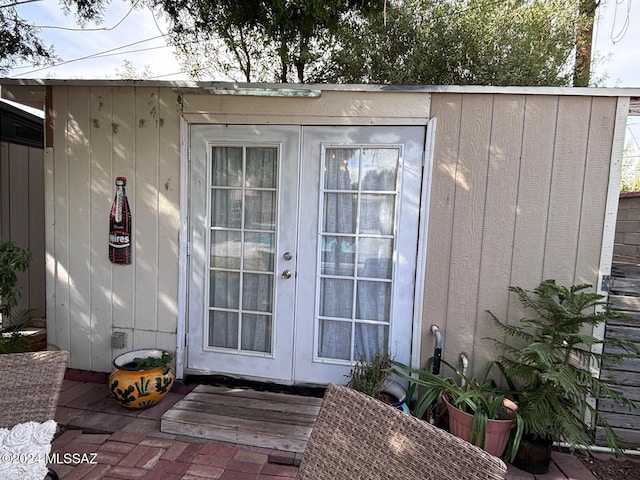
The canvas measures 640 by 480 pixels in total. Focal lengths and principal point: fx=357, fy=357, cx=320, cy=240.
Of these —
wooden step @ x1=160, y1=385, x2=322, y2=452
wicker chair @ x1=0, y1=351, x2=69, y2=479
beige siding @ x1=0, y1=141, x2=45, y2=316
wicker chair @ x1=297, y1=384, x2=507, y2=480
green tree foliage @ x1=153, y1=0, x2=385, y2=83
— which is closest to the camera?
wicker chair @ x1=297, y1=384, x2=507, y2=480

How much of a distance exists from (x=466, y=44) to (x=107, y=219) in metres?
5.70

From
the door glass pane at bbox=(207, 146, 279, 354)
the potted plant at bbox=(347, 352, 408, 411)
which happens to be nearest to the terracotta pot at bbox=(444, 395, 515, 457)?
the potted plant at bbox=(347, 352, 408, 411)

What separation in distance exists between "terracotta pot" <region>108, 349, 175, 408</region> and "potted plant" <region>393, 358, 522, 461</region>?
1574mm

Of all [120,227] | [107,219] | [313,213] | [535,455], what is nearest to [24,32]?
[107,219]

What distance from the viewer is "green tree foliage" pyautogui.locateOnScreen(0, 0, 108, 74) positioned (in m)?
2.86

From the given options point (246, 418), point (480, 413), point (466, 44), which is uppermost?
point (466, 44)

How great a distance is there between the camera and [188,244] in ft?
8.75

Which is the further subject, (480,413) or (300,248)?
(300,248)

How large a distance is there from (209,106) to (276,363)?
6.30 feet

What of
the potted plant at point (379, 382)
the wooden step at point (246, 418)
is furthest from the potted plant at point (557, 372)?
the wooden step at point (246, 418)

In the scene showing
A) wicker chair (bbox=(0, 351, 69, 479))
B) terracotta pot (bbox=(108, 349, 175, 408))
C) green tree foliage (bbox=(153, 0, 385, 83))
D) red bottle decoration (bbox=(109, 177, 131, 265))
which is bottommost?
terracotta pot (bbox=(108, 349, 175, 408))

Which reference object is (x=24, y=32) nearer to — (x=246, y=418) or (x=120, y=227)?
(x=120, y=227)

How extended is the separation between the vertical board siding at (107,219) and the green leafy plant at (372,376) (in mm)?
1408

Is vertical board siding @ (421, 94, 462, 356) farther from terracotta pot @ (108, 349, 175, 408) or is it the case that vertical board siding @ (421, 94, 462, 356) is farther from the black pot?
terracotta pot @ (108, 349, 175, 408)
